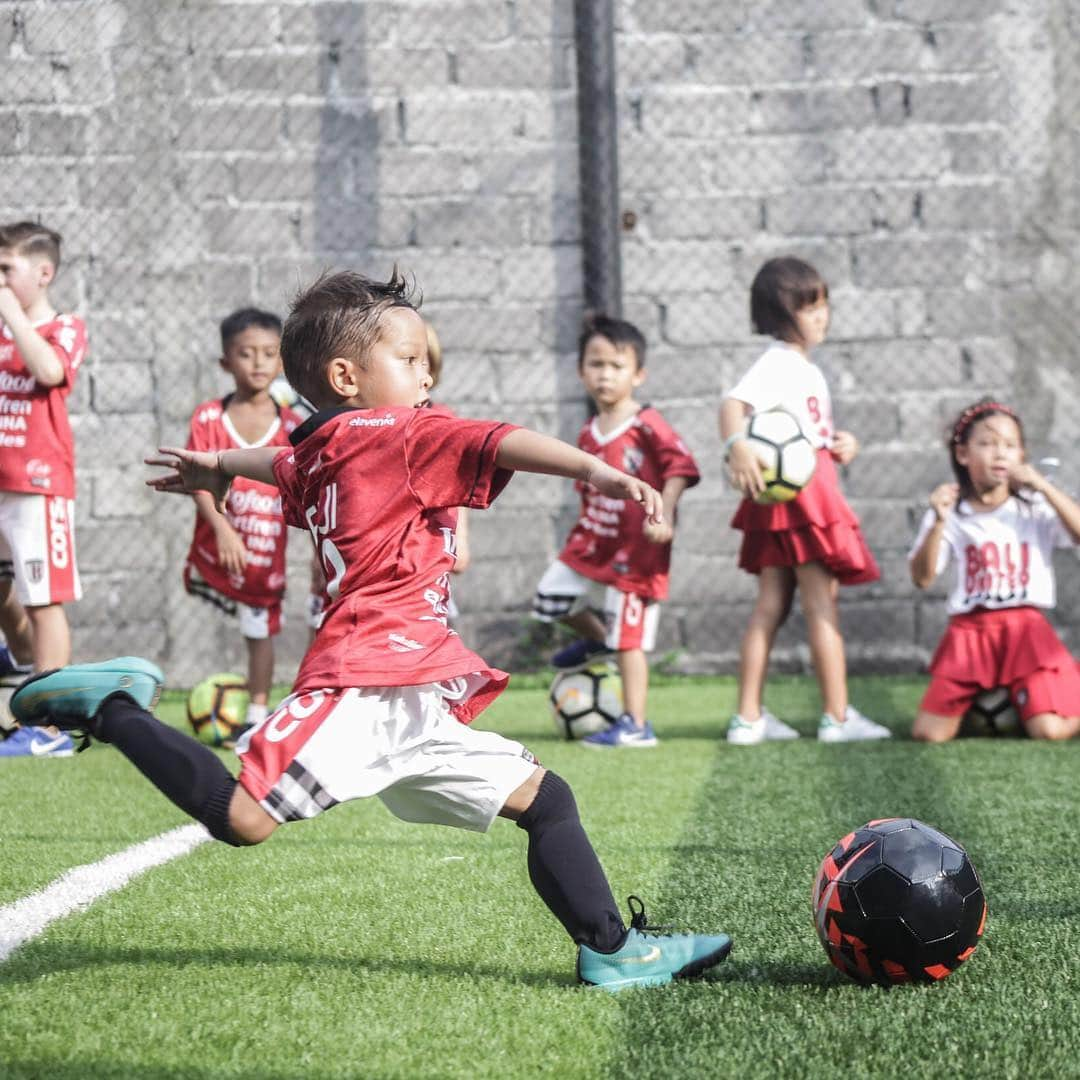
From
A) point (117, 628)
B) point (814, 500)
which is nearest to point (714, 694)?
point (814, 500)

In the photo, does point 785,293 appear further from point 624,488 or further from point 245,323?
point 624,488

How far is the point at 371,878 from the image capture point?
3.20 meters

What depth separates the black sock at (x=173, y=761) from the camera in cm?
231

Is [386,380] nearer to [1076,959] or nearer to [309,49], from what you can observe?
[1076,959]

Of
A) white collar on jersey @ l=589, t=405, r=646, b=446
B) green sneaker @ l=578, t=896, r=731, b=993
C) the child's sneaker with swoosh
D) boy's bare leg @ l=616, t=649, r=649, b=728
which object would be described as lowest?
the child's sneaker with swoosh

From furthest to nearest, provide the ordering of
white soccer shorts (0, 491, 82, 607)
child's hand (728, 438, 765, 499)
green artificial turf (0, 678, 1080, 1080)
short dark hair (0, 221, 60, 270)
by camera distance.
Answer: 1. short dark hair (0, 221, 60, 270)
2. white soccer shorts (0, 491, 82, 607)
3. child's hand (728, 438, 765, 499)
4. green artificial turf (0, 678, 1080, 1080)

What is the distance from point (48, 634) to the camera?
5.37 metres

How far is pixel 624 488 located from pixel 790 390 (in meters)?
3.29

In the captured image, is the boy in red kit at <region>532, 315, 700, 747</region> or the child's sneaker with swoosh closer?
the child's sneaker with swoosh

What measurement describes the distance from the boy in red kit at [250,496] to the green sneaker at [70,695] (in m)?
3.30

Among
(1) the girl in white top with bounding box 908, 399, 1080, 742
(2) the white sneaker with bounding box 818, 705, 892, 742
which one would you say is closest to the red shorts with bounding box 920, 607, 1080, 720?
(1) the girl in white top with bounding box 908, 399, 1080, 742

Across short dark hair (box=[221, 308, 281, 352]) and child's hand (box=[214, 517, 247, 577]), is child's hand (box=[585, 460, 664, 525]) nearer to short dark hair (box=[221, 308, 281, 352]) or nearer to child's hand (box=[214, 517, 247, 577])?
child's hand (box=[214, 517, 247, 577])

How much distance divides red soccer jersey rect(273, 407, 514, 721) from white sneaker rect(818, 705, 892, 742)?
3207mm

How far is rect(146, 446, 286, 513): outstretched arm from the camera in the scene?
279 cm
